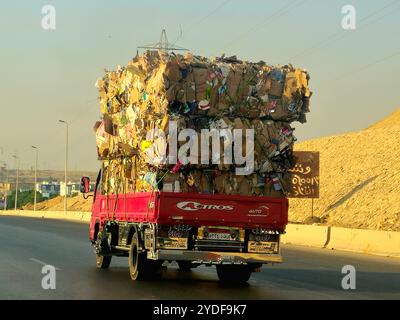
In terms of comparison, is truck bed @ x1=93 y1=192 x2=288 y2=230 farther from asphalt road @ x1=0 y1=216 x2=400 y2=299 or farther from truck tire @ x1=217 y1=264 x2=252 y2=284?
truck tire @ x1=217 y1=264 x2=252 y2=284

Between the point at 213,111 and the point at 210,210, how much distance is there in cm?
180

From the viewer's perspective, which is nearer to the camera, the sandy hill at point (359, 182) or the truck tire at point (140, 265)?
the truck tire at point (140, 265)

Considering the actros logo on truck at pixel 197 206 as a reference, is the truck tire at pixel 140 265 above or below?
below

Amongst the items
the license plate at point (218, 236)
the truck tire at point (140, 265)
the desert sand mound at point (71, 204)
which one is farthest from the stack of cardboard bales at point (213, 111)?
the desert sand mound at point (71, 204)

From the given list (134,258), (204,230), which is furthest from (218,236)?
(134,258)

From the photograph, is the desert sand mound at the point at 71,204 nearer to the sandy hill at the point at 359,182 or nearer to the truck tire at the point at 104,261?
the sandy hill at the point at 359,182

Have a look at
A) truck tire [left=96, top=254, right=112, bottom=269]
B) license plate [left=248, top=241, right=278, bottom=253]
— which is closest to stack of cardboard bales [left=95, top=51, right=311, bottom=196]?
license plate [left=248, top=241, right=278, bottom=253]

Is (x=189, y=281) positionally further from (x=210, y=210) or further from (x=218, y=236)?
(x=210, y=210)

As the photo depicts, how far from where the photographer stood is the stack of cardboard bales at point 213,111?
14266mm

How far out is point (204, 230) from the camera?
1416 centimetres

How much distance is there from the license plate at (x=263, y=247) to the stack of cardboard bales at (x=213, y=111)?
953mm
